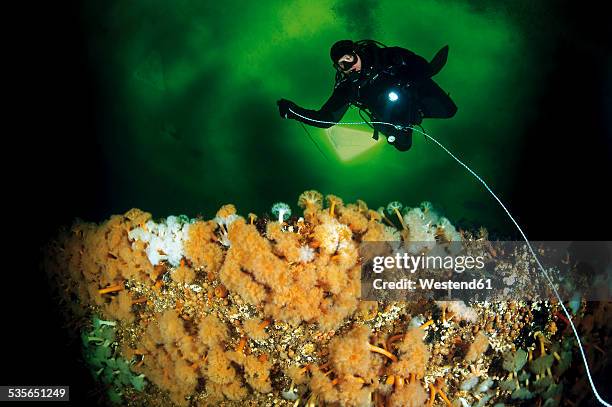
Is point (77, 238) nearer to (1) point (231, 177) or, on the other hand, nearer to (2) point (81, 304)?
(2) point (81, 304)

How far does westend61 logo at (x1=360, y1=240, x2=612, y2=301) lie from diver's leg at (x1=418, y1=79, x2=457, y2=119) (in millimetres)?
2526

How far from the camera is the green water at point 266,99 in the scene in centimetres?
521

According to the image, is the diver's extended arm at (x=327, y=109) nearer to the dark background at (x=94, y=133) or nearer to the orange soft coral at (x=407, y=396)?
the dark background at (x=94, y=133)

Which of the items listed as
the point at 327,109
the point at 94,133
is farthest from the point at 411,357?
the point at 94,133

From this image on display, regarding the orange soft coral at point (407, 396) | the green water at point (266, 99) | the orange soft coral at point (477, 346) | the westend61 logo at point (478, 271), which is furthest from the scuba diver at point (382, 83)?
the orange soft coral at point (407, 396)

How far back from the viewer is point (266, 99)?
550cm

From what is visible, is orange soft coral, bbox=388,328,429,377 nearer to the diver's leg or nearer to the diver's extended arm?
the diver's extended arm

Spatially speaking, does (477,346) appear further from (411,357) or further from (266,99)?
(266,99)

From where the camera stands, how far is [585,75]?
5.51 metres

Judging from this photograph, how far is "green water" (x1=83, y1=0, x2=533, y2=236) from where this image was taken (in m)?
5.21

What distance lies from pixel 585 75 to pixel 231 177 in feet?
18.3

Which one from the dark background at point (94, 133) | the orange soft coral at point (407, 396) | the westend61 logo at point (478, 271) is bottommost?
the orange soft coral at point (407, 396)

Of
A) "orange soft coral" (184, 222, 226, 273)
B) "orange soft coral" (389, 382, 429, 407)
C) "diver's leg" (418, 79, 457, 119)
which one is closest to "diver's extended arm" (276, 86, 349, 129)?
"diver's leg" (418, 79, 457, 119)

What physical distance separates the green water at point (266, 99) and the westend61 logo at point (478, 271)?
2.24 metres
